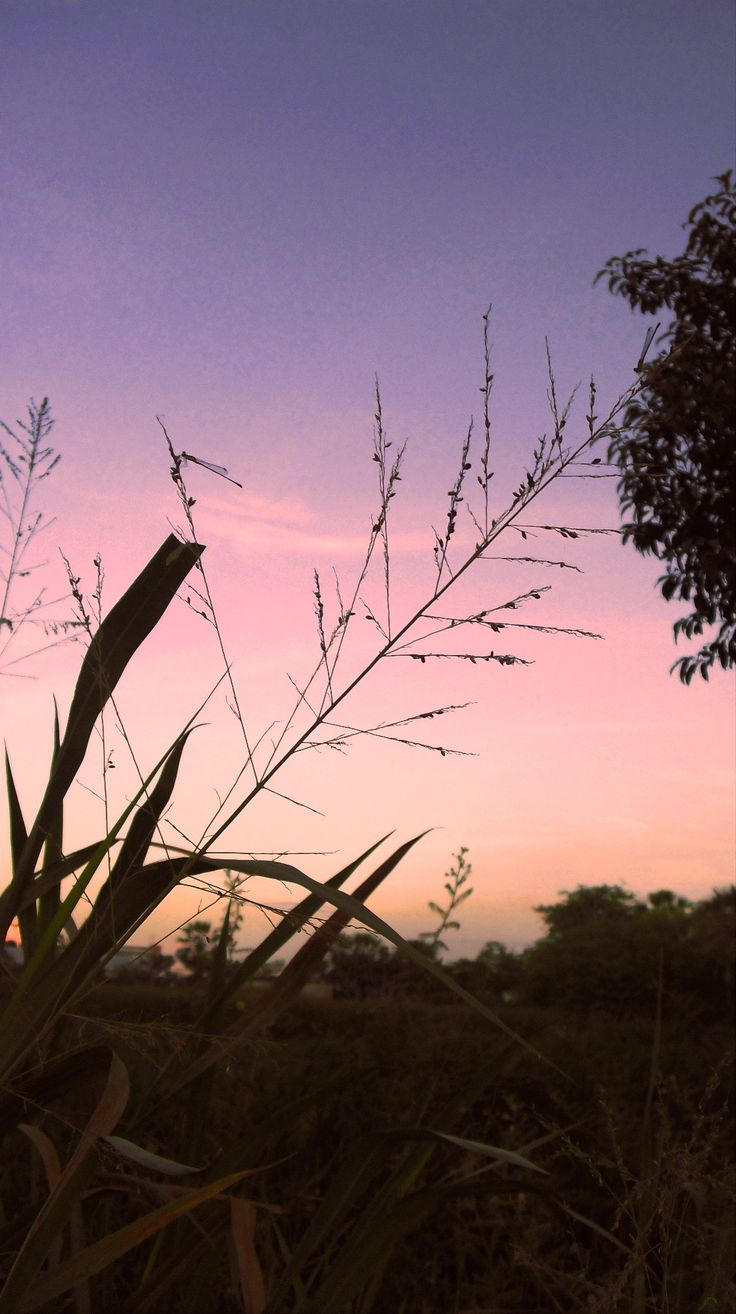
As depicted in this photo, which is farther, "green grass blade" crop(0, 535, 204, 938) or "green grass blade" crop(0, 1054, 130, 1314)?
"green grass blade" crop(0, 535, 204, 938)

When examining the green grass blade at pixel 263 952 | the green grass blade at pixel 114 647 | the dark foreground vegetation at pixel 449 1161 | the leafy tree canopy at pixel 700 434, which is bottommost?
the dark foreground vegetation at pixel 449 1161

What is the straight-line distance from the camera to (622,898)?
2038 cm

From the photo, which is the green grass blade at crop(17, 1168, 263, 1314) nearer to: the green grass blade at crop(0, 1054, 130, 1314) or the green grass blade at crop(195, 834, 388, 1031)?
the green grass blade at crop(0, 1054, 130, 1314)

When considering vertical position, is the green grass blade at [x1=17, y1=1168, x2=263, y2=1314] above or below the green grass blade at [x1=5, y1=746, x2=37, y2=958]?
below

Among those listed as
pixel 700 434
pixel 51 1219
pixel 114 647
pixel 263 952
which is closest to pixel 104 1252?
pixel 51 1219

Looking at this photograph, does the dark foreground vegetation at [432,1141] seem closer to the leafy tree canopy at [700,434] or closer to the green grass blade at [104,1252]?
the green grass blade at [104,1252]

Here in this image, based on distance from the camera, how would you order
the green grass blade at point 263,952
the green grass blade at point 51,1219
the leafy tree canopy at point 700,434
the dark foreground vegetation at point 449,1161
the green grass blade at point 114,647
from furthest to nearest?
1. the leafy tree canopy at point 700,434
2. the dark foreground vegetation at point 449,1161
3. the green grass blade at point 263,952
4. the green grass blade at point 114,647
5. the green grass blade at point 51,1219

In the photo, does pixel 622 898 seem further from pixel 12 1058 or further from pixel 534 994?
pixel 12 1058

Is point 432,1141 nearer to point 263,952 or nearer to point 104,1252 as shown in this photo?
point 263,952

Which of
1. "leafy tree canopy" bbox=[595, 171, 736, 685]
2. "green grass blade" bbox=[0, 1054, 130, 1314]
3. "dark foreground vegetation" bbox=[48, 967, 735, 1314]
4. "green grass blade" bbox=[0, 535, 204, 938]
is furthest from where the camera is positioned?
"leafy tree canopy" bbox=[595, 171, 736, 685]

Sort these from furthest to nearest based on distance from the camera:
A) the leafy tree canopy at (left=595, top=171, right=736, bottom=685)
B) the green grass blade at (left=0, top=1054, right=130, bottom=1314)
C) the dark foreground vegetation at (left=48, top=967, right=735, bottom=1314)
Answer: the leafy tree canopy at (left=595, top=171, right=736, bottom=685) → the dark foreground vegetation at (left=48, top=967, right=735, bottom=1314) → the green grass blade at (left=0, top=1054, right=130, bottom=1314)

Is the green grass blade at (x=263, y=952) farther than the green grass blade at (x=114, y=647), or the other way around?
the green grass blade at (x=263, y=952)

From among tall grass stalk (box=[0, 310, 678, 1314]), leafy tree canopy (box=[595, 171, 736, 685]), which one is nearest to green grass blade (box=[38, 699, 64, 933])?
tall grass stalk (box=[0, 310, 678, 1314])

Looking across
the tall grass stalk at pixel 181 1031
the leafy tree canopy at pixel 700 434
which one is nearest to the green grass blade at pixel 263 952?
the tall grass stalk at pixel 181 1031
